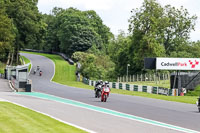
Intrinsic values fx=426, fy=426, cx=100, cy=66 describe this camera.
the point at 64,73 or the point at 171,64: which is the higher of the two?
the point at 171,64

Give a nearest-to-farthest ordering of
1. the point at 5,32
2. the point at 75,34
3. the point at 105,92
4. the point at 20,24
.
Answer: the point at 105,92, the point at 5,32, the point at 20,24, the point at 75,34

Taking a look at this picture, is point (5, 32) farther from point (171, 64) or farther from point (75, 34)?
point (171, 64)

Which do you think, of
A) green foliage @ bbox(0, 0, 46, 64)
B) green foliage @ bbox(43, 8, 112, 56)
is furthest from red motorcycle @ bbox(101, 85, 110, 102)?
green foliage @ bbox(43, 8, 112, 56)

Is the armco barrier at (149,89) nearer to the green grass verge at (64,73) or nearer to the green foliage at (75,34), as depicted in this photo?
the green grass verge at (64,73)

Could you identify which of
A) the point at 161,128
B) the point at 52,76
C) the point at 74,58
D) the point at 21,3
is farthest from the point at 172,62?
the point at 74,58

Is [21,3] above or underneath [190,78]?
above

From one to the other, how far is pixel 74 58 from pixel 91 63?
25.6 metres

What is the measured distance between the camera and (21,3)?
264 ft

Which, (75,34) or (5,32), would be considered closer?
(5,32)

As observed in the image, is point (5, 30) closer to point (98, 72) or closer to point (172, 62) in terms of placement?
point (98, 72)

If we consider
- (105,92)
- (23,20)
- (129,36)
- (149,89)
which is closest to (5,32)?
(23,20)

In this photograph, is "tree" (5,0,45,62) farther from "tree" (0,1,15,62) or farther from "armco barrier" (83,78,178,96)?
"armco barrier" (83,78,178,96)

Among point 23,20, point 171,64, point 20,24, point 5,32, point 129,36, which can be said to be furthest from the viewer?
point 129,36

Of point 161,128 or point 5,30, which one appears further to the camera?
point 5,30
